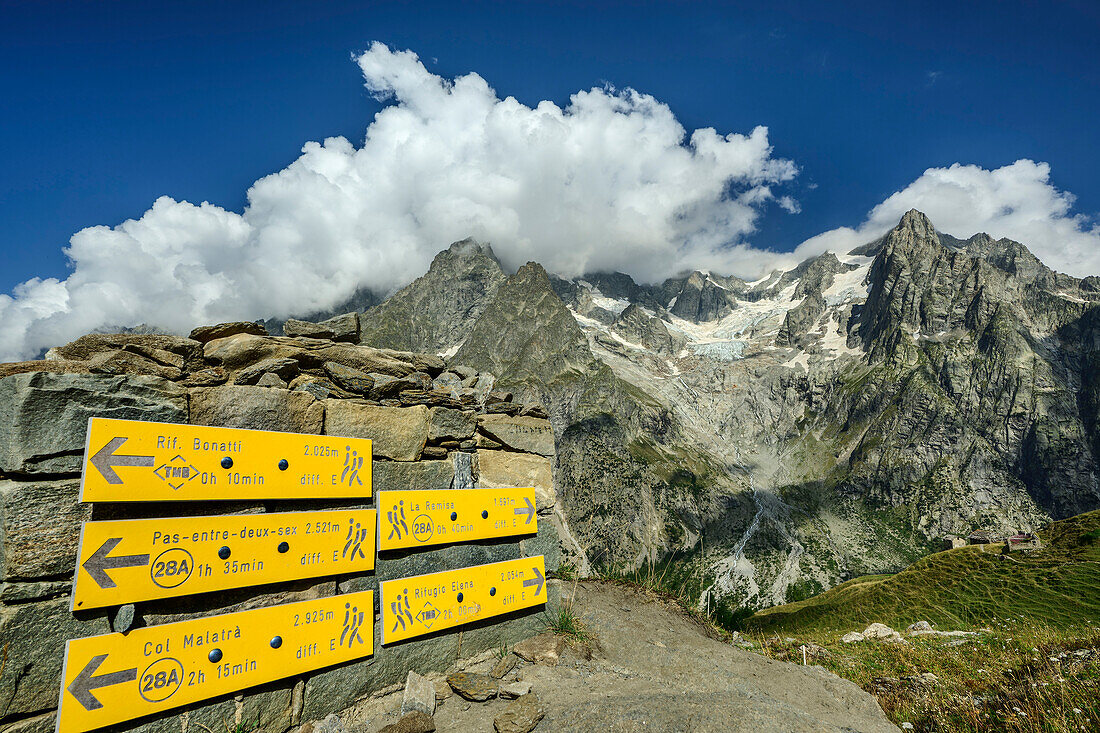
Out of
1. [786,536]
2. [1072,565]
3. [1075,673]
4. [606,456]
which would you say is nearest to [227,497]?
[1075,673]

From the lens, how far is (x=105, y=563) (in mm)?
4395

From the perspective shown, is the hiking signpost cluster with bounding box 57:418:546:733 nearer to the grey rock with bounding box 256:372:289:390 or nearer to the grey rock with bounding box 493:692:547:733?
the grey rock with bounding box 256:372:289:390

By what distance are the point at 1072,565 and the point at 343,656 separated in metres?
42.7

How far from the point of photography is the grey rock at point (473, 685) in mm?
5938

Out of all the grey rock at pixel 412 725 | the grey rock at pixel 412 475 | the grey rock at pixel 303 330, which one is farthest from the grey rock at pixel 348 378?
the grey rock at pixel 412 725

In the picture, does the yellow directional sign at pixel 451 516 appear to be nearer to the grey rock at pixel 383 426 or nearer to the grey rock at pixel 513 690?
the grey rock at pixel 383 426

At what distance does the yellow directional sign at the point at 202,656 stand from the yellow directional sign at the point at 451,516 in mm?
884

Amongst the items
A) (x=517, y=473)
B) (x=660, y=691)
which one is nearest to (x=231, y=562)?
(x=517, y=473)

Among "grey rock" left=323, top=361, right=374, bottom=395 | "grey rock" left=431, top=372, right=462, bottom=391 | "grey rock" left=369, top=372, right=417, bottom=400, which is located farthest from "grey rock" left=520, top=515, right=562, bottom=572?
"grey rock" left=323, top=361, right=374, bottom=395

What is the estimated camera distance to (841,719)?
6.13 meters

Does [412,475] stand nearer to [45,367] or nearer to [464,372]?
[464,372]

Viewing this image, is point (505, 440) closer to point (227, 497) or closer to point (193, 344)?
point (227, 497)

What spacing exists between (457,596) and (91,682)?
3863 millimetres

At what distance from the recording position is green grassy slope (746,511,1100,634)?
2478 centimetres
